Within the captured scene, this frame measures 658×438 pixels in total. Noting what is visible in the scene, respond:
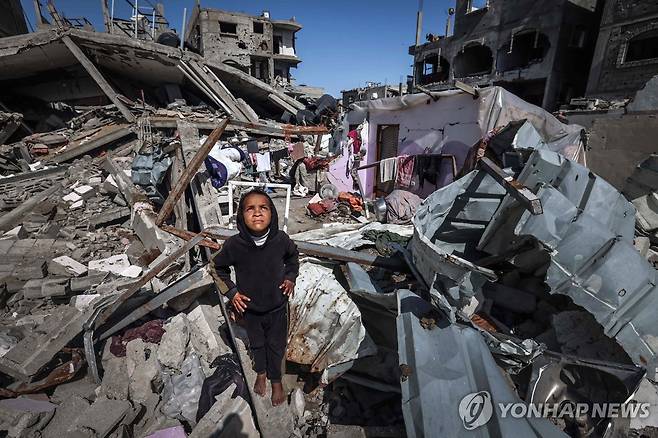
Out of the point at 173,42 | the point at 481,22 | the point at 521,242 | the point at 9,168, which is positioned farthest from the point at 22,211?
the point at 481,22

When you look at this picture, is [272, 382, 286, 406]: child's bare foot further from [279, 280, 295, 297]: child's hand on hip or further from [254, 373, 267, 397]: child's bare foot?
[279, 280, 295, 297]: child's hand on hip

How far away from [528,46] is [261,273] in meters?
26.3

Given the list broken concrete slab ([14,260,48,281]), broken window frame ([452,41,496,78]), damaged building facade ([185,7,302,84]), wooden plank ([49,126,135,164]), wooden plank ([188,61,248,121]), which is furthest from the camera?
damaged building facade ([185,7,302,84])

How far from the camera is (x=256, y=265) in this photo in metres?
2.27

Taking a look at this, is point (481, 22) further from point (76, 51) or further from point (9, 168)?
point (9, 168)

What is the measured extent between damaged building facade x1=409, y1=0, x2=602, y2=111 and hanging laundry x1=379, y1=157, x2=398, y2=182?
9.51 meters

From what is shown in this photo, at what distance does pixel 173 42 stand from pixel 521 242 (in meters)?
20.8

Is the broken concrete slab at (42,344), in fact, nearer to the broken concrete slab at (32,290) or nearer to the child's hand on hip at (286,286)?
the broken concrete slab at (32,290)

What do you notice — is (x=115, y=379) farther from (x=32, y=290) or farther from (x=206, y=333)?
(x=32, y=290)

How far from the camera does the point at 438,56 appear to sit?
82.3 feet

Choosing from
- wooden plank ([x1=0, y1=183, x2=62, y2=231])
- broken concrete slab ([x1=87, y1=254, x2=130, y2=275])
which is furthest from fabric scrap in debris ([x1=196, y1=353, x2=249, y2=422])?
wooden plank ([x1=0, y1=183, x2=62, y2=231])

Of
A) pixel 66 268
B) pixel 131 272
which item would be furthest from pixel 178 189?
pixel 66 268

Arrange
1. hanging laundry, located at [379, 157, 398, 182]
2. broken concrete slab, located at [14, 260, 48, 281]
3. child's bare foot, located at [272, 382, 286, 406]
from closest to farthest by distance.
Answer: child's bare foot, located at [272, 382, 286, 406]
broken concrete slab, located at [14, 260, 48, 281]
hanging laundry, located at [379, 157, 398, 182]

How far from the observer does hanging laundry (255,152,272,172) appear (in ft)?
30.4
